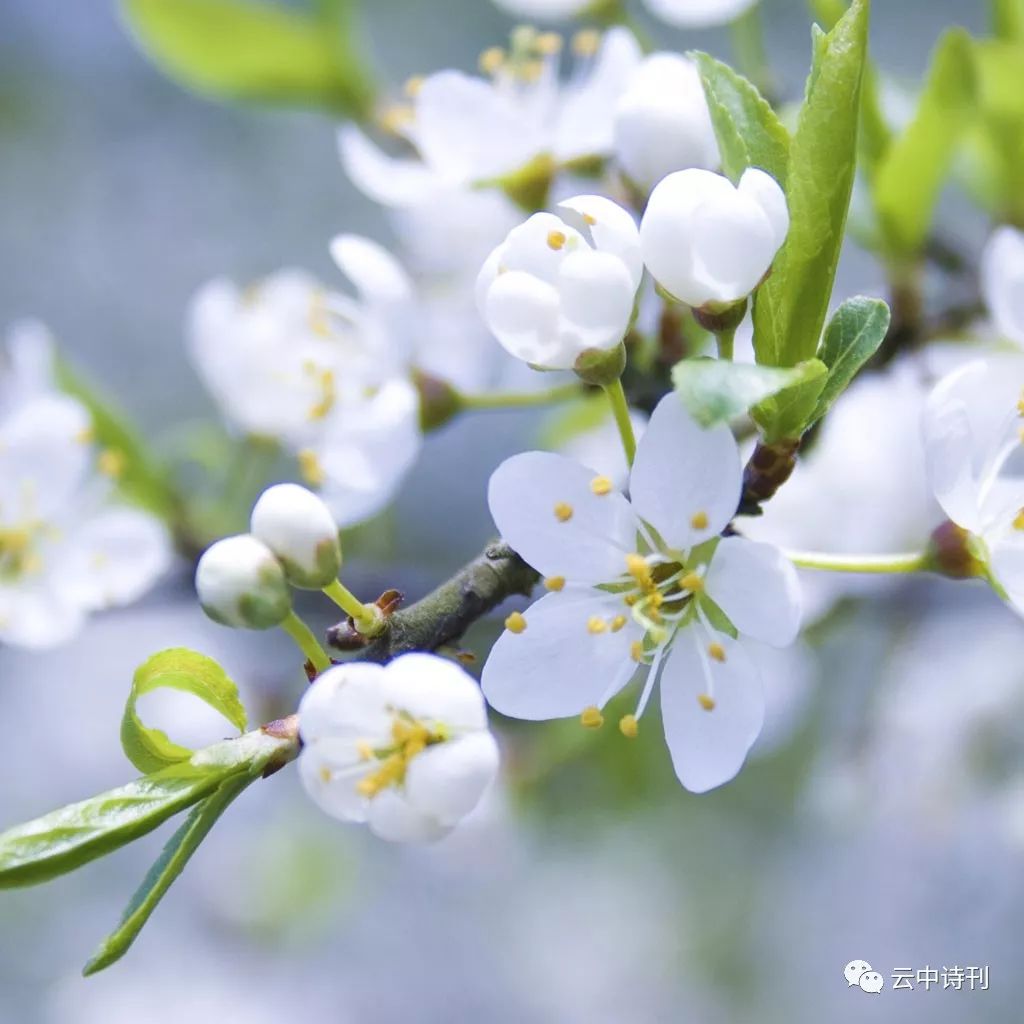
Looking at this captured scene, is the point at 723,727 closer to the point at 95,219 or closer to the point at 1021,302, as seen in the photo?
the point at 1021,302

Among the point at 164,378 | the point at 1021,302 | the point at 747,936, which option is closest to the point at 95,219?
the point at 164,378

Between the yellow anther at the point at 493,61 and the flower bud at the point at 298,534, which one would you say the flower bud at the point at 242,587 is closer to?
the flower bud at the point at 298,534

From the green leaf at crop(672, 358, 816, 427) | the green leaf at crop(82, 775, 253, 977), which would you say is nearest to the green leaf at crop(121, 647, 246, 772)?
the green leaf at crop(82, 775, 253, 977)

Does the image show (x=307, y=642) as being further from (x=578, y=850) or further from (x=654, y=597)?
(x=578, y=850)

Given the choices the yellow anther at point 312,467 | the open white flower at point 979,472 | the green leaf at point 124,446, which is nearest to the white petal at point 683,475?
the open white flower at point 979,472

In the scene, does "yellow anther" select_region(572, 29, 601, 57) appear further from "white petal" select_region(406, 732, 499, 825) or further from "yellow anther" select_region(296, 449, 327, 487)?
"white petal" select_region(406, 732, 499, 825)

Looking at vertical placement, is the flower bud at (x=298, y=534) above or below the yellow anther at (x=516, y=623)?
above
